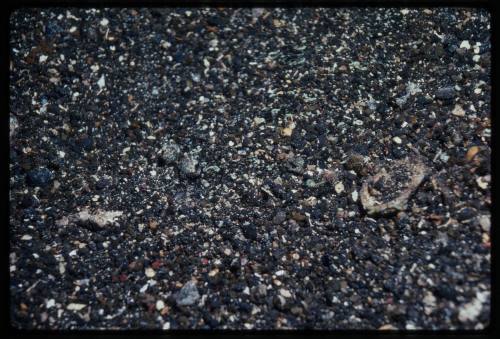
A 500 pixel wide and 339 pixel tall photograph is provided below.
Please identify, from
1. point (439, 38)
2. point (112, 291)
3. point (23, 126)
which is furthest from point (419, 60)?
point (23, 126)

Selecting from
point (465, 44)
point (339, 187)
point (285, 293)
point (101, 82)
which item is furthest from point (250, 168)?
point (465, 44)

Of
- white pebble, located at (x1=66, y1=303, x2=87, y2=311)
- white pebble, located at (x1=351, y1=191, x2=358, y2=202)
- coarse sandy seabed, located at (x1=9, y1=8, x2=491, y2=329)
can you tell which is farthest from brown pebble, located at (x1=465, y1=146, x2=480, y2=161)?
white pebble, located at (x1=66, y1=303, x2=87, y2=311)

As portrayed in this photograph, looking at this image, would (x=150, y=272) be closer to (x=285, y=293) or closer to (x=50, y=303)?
(x=50, y=303)

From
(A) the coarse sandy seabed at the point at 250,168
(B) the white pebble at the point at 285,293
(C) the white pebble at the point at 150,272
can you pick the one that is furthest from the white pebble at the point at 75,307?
(B) the white pebble at the point at 285,293

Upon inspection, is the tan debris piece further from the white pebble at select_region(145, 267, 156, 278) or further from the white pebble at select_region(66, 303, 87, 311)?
the white pebble at select_region(66, 303, 87, 311)

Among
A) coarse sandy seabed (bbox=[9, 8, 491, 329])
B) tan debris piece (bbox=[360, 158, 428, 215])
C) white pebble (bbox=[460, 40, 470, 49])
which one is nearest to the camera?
coarse sandy seabed (bbox=[9, 8, 491, 329])

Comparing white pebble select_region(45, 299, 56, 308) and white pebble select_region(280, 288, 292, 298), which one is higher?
white pebble select_region(280, 288, 292, 298)

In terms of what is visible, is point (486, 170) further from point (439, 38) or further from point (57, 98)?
point (57, 98)

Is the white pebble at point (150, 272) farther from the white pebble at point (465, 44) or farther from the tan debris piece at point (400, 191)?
the white pebble at point (465, 44)

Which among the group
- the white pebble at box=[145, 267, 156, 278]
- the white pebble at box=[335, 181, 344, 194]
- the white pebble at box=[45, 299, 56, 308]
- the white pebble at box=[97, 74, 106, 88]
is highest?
the white pebble at box=[97, 74, 106, 88]
